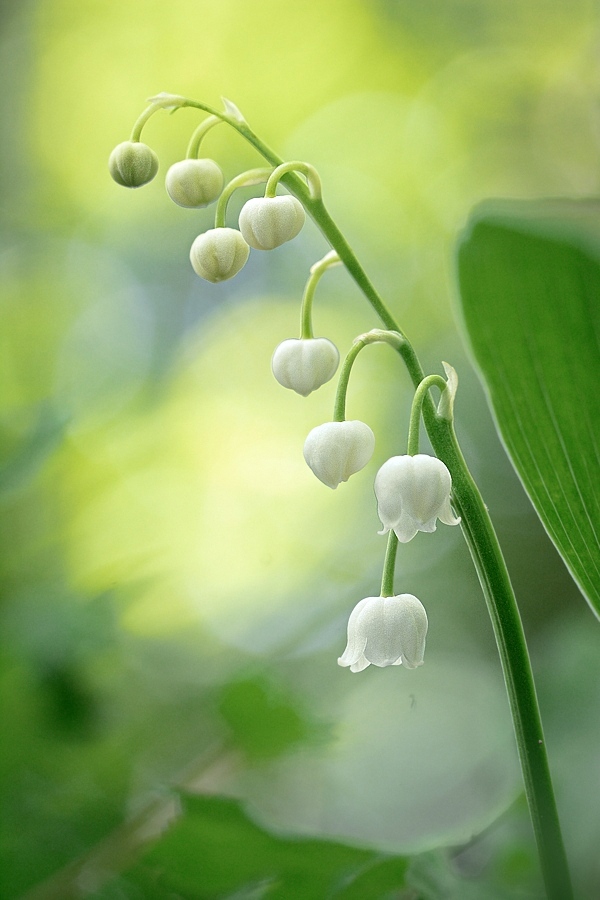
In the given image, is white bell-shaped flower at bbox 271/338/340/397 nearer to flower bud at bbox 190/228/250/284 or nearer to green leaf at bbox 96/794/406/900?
flower bud at bbox 190/228/250/284

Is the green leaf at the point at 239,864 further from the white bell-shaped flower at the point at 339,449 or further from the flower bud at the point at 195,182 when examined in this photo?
the flower bud at the point at 195,182

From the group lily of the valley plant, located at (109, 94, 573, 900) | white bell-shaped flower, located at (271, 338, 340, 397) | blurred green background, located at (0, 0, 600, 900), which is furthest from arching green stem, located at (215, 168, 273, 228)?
blurred green background, located at (0, 0, 600, 900)

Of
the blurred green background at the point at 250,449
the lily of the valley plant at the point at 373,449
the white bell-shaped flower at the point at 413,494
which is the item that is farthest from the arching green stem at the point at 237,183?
the blurred green background at the point at 250,449

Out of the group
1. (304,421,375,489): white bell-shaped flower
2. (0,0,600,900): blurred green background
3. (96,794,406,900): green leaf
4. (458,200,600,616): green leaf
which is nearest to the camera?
(458,200,600,616): green leaf

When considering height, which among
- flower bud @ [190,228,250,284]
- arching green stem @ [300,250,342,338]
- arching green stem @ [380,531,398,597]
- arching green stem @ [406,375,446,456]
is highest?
flower bud @ [190,228,250,284]

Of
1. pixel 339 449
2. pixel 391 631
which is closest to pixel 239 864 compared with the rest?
pixel 391 631

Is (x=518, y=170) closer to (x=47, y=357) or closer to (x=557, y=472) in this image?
(x=47, y=357)
